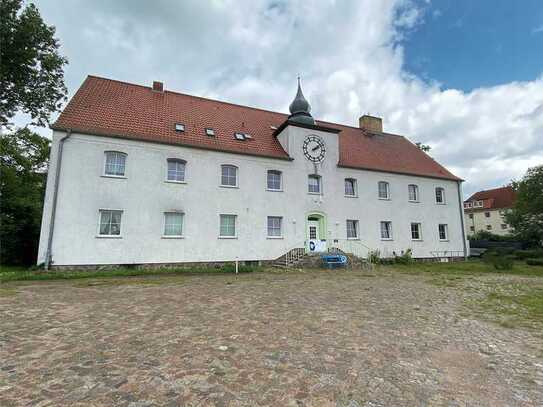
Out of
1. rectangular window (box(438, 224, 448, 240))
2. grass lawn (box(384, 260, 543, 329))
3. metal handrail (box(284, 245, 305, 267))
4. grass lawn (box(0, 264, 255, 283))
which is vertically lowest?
grass lawn (box(384, 260, 543, 329))

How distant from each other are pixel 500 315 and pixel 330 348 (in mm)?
4810

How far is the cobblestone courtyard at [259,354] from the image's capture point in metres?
3.05

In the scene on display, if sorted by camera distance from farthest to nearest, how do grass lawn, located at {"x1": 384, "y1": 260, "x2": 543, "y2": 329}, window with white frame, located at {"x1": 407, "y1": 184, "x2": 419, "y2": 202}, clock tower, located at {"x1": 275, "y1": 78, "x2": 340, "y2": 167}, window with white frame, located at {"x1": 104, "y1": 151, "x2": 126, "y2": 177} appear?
window with white frame, located at {"x1": 407, "y1": 184, "x2": 419, "y2": 202} < clock tower, located at {"x1": 275, "y1": 78, "x2": 340, "y2": 167} < window with white frame, located at {"x1": 104, "y1": 151, "x2": 126, "y2": 177} < grass lawn, located at {"x1": 384, "y1": 260, "x2": 543, "y2": 329}

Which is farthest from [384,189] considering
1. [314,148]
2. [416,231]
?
[314,148]

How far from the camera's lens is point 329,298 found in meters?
7.91

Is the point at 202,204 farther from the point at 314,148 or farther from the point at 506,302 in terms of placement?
the point at 506,302

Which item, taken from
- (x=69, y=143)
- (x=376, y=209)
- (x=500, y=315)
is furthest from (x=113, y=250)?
(x=376, y=209)

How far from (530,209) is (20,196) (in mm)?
43460

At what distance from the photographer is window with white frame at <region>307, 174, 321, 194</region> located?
18.4 m

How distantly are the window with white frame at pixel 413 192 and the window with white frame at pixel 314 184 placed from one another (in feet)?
25.8

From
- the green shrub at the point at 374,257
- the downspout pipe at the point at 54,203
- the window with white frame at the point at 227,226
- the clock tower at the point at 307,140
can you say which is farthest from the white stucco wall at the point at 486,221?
the downspout pipe at the point at 54,203

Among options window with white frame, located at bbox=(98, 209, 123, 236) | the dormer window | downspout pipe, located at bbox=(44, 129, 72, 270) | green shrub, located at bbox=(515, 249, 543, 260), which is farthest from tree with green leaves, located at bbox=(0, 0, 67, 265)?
green shrub, located at bbox=(515, 249, 543, 260)

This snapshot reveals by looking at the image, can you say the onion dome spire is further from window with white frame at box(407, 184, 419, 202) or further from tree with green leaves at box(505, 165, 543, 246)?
tree with green leaves at box(505, 165, 543, 246)

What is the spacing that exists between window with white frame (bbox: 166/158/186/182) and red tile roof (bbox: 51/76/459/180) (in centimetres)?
102
